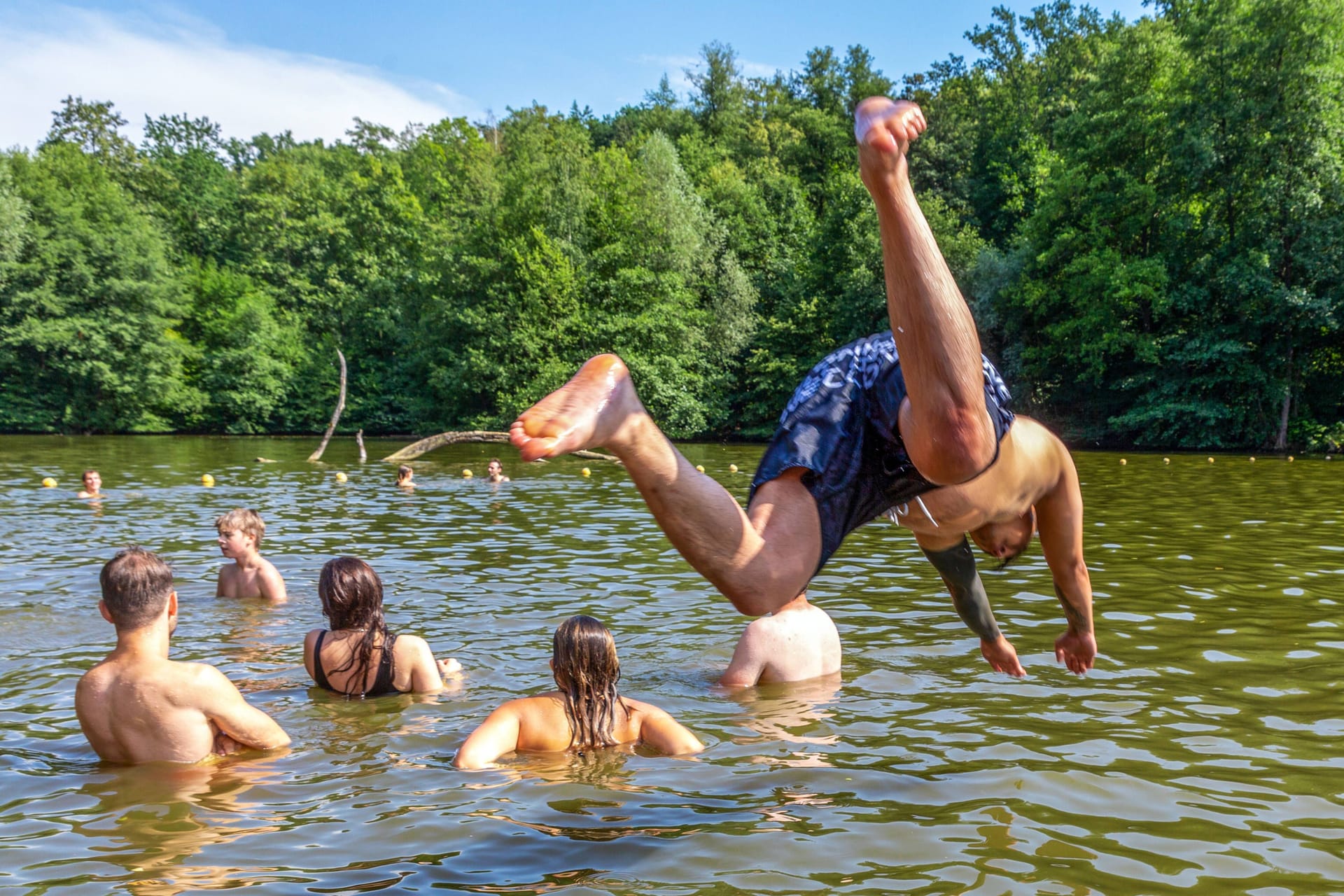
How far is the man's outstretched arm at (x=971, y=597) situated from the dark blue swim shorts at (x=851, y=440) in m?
1.15

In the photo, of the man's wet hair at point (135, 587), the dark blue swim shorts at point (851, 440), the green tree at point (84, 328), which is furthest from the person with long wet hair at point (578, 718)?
the green tree at point (84, 328)

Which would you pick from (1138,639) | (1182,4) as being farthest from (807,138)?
(1138,639)

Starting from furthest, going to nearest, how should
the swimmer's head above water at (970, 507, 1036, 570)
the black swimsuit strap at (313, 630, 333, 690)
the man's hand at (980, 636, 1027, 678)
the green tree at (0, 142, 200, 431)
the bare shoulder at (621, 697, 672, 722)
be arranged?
the green tree at (0, 142, 200, 431) → the black swimsuit strap at (313, 630, 333, 690) → the bare shoulder at (621, 697, 672, 722) → the man's hand at (980, 636, 1027, 678) → the swimmer's head above water at (970, 507, 1036, 570)

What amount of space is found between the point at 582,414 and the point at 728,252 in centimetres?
4542

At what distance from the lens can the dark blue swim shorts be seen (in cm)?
343

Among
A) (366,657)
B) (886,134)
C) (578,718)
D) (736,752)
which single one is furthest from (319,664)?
(886,134)

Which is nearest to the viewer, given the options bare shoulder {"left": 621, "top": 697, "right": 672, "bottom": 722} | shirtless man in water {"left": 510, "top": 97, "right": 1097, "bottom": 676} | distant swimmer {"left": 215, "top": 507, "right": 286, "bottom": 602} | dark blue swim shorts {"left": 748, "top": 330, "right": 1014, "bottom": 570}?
shirtless man in water {"left": 510, "top": 97, "right": 1097, "bottom": 676}

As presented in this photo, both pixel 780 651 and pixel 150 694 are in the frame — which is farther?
pixel 780 651

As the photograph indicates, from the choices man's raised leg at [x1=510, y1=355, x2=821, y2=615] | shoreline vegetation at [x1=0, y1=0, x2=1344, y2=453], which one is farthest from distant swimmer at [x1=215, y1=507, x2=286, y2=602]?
shoreline vegetation at [x1=0, y1=0, x2=1344, y2=453]

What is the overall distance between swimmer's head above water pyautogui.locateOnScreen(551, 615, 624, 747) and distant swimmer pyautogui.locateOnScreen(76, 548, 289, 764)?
1827 millimetres

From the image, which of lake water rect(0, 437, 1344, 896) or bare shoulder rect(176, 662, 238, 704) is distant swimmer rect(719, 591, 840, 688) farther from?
bare shoulder rect(176, 662, 238, 704)

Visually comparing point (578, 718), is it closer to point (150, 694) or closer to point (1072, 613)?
point (150, 694)

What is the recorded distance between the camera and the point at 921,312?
9.02ft

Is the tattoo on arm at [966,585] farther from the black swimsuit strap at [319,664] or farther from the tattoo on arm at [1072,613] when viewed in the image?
the black swimsuit strap at [319,664]
